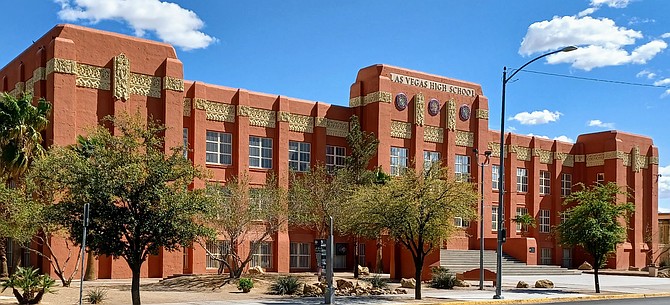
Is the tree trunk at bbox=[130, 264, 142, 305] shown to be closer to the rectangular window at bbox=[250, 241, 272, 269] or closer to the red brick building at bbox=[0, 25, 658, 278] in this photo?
the red brick building at bbox=[0, 25, 658, 278]

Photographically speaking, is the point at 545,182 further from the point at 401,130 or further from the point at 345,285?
the point at 345,285

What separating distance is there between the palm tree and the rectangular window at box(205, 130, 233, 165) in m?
9.74

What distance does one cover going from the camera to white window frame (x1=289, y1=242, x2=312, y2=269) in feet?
144

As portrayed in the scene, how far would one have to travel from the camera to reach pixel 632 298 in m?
32.0

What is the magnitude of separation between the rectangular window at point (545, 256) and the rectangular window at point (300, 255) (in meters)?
21.7

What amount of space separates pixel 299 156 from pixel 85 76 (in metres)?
13.7

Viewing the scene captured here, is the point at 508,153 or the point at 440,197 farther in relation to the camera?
the point at 508,153

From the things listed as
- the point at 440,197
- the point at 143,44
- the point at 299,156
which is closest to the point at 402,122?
the point at 299,156

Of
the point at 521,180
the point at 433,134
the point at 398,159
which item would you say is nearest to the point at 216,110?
the point at 398,159

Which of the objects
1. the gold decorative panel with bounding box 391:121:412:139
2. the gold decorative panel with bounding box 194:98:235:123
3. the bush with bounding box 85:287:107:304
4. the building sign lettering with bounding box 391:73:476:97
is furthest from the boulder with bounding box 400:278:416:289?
the building sign lettering with bounding box 391:73:476:97

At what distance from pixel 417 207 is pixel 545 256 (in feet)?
115

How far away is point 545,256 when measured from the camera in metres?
57.8

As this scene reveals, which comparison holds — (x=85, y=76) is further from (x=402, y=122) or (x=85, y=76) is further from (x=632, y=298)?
(x=632, y=298)

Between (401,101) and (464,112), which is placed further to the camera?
(464,112)
